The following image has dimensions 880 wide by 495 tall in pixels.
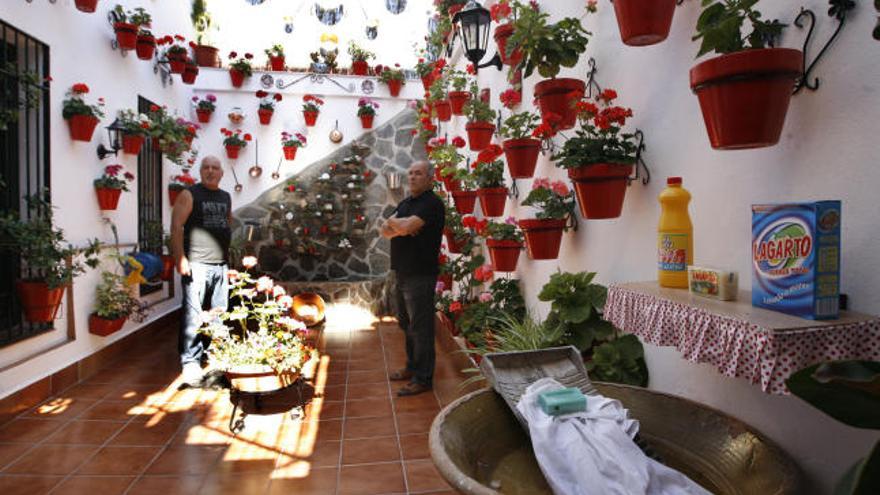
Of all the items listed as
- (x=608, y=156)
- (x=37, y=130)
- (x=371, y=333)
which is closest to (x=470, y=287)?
(x=371, y=333)

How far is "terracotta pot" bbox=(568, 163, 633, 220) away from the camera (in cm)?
195

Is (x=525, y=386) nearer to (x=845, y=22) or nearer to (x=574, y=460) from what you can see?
(x=574, y=460)

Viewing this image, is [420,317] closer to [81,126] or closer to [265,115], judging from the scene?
[81,126]

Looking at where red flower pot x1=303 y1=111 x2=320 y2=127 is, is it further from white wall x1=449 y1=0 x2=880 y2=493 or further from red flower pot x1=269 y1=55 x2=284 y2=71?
white wall x1=449 y1=0 x2=880 y2=493

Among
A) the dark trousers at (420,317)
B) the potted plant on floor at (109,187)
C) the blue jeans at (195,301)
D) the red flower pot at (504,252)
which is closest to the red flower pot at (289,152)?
the potted plant on floor at (109,187)

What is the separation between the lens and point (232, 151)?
274 inches

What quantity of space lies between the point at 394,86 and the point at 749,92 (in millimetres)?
6642

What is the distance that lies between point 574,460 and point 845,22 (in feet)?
3.73

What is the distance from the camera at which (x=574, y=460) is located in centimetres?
114

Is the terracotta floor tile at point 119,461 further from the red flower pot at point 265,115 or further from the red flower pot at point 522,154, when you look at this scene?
the red flower pot at point 265,115

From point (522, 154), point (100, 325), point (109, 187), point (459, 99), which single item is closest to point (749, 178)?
point (522, 154)

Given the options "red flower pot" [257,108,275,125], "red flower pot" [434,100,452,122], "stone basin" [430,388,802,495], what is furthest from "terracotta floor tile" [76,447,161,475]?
"red flower pot" [257,108,275,125]

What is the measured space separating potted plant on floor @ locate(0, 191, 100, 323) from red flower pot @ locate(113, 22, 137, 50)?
74.8 inches

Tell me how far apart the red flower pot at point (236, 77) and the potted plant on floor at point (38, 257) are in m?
3.89
